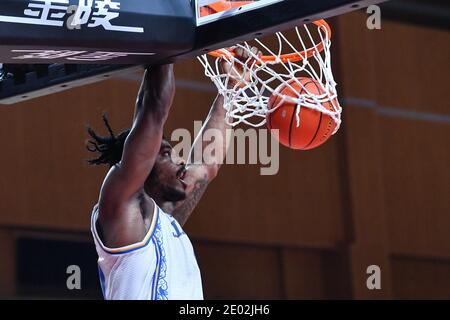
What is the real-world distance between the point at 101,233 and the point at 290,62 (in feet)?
4.22

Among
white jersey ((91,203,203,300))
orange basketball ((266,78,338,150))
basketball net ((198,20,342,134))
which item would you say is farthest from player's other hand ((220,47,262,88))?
white jersey ((91,203,203,300))

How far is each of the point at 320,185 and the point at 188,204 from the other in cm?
517

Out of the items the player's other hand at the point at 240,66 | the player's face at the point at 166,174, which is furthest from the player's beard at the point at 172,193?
the player's other hand at the point at 240,66

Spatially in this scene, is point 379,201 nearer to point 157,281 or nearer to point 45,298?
point 45,298

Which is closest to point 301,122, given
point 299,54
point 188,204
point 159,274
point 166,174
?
point 299,54

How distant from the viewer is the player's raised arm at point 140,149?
372cm

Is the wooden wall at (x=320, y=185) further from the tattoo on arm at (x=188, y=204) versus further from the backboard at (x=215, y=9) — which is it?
the backboard at (x=215, y=9)

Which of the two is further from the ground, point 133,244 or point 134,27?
point 134,27

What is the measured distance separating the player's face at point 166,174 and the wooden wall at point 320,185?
3719mm

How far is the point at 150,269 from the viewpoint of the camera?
3846 millimetres

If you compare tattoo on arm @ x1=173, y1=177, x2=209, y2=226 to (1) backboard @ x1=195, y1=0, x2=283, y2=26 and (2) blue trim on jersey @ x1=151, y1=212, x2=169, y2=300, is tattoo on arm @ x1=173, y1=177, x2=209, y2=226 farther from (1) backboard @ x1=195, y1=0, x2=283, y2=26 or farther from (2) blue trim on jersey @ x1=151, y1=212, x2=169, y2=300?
(1) backboard @ x1=195, y1=0, x2=283, y2=26

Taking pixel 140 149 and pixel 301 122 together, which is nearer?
pixel 140 149

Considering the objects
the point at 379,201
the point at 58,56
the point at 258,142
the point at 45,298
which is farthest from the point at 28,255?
the point at 58,56

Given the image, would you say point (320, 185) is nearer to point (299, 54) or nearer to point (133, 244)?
point (299, 54)
